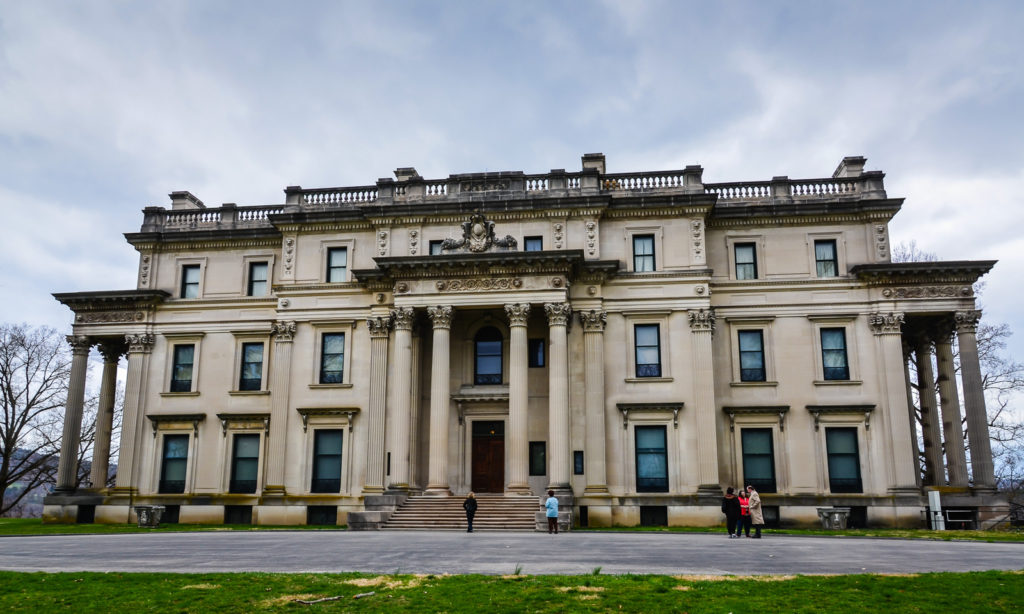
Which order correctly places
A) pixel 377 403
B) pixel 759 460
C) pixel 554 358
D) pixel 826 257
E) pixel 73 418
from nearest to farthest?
pixel 554 358
pixel 759 460
pixel 377 403
pixel 826 257
pixel 73 418

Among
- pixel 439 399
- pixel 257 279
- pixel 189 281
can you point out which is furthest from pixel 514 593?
pixel 189 281

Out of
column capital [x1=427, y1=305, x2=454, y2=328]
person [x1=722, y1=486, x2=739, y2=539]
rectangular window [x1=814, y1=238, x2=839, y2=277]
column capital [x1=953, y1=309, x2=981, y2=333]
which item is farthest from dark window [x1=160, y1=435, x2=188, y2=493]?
column capital [x1=953, y1=309, x2=981, y2=333]

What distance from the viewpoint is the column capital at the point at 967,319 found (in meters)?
35.1

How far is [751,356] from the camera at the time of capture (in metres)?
37.0

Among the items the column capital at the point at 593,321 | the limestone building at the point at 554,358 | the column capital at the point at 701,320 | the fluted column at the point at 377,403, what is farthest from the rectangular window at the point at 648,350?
the fluted column at the point at 377,403

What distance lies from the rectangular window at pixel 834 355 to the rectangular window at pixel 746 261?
4.17 metres

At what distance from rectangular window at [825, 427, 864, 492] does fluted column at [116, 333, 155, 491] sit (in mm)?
32841

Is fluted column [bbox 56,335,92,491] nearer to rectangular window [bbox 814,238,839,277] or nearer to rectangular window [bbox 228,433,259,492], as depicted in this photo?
rectangular window [bbox 228,433,259,492]

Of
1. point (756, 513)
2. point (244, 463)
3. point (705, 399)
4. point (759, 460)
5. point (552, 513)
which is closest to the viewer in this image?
point (756, 513)

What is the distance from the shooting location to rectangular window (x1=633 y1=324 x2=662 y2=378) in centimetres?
3628

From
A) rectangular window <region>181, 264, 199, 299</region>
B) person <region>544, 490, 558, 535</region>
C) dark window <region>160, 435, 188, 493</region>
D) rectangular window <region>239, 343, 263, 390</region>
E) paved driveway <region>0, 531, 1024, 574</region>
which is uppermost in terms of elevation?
rectangular window <region>181, 264, 199, 299</region>

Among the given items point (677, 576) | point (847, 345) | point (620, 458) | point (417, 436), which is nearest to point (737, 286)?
point (847, 345)

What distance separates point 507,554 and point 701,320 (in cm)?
1938

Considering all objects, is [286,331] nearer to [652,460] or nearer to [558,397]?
[558,397]
